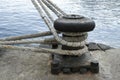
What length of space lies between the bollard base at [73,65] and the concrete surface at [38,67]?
7cm

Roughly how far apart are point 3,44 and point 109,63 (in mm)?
1720

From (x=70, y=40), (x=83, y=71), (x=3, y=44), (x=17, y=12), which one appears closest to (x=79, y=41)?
(x=70, y=40)

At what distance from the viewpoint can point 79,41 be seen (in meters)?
3.93

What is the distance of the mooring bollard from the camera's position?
3.77 metres

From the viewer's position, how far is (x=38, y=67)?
161 inches

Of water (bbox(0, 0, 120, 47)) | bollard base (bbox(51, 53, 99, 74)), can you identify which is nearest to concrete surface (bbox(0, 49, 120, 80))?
bollard base (bbox(51, 53, 99, 74))

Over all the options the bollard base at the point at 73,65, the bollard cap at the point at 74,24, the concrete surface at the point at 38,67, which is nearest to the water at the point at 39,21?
the concrete surface at the point at 38,67

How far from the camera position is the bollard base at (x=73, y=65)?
3.79 meters

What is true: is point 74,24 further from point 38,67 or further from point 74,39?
point 38,67

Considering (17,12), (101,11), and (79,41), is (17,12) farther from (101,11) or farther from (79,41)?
(79,41)

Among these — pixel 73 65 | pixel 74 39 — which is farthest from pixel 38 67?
pixel 74 39

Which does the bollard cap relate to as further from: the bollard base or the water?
the water

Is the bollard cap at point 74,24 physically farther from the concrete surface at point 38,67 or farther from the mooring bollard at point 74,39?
the concrete surface at point 38,67

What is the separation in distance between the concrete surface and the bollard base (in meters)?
0.07
